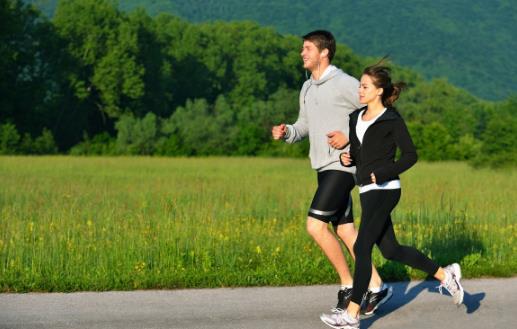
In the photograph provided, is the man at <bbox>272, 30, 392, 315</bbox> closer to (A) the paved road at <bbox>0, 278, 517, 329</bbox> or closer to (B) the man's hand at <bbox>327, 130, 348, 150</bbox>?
(B) the man's hand at <bbox>327, 130, 348, 150</bbox>

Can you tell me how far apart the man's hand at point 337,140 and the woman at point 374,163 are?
16 centimetres

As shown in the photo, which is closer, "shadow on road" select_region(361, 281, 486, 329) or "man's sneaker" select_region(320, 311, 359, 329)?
"man's sneaker" select_region(320, 311, 359, 329)

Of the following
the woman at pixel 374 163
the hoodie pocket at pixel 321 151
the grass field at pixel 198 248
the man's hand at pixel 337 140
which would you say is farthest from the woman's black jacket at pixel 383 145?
the grass field at pixel 198 248

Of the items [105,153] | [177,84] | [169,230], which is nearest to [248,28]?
[177,84]

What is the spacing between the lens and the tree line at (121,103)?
59.5 m

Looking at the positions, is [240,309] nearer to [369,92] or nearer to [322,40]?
[369,92]

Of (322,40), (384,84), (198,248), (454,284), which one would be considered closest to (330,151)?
(384,84)

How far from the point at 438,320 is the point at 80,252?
386 centimetres

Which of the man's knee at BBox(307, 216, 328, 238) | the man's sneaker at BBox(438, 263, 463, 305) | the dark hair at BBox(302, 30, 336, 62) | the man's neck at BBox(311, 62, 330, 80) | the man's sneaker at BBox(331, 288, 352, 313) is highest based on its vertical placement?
the dark hair at BBox(302, 30, 336, 62)

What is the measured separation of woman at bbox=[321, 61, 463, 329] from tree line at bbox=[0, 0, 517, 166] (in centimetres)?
4641

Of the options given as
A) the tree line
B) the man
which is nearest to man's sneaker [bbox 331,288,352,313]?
the man

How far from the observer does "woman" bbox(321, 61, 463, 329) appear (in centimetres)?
668

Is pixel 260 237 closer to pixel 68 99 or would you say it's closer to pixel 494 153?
pixel 494 153

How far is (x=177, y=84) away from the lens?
288 feet
